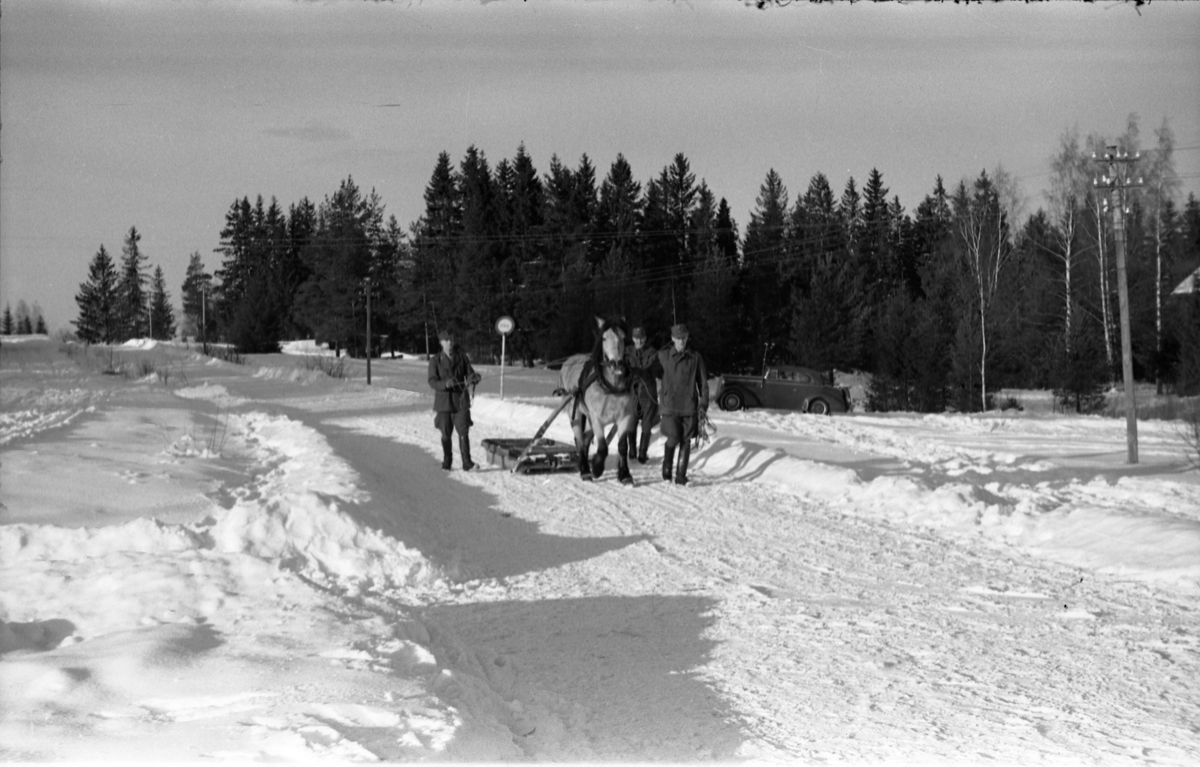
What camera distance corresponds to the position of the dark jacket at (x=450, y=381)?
15625mm

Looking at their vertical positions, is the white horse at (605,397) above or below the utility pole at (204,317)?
below

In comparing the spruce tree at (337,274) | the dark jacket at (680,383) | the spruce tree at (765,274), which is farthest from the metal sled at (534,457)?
the spruce tree at (337,274)

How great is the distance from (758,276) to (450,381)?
177 ft

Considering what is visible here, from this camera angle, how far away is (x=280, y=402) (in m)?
35.1

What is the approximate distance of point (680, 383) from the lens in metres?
14.2

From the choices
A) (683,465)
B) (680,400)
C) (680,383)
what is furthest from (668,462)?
(680,383)

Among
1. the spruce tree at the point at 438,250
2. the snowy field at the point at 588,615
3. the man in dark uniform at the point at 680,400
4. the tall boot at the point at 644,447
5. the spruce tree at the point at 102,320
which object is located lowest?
the snowy field at the point at 588,615

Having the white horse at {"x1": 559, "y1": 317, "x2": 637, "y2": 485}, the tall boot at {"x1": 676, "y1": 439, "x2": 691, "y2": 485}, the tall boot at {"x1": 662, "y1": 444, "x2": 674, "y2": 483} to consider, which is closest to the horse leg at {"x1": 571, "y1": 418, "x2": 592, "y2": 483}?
the white horse at {"x1": 559, "y1": 317, "x2": 637, "y2": 485}

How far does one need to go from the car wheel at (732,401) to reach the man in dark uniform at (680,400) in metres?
21.4

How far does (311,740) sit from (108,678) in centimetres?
140

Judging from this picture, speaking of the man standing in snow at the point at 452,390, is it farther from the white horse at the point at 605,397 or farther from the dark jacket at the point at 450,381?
the white horse at the point at 605,397

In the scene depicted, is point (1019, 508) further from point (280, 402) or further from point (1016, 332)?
point (1016, 332)

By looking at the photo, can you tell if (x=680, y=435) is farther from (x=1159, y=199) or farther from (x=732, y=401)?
(x=1159, y=199)

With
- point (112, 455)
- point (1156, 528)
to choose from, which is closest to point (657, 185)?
point (112, 455)
